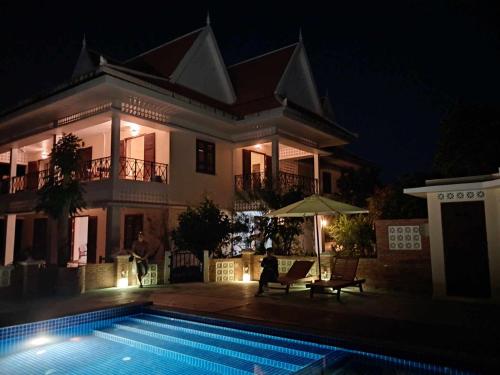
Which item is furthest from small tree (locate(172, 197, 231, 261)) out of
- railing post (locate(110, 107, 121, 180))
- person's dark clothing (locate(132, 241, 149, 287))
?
railing post (locate(110, 107, 121, 180))

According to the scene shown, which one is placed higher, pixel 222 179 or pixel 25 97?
pixel 25 97

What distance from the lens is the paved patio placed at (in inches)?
189

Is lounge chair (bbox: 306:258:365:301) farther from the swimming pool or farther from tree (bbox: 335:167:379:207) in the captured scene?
tree (bbox: 335:167:379:207)

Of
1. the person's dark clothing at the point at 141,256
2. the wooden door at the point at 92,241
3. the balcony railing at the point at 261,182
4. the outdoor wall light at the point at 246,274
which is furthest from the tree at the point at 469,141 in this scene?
the wooden door at the point at 92,241

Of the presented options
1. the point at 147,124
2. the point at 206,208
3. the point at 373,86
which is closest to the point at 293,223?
the point at 206,208

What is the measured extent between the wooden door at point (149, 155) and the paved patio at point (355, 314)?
5.05m

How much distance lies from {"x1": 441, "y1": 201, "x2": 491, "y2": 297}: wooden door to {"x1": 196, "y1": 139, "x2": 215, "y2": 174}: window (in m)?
9.67

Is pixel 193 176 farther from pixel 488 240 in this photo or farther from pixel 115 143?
pixel 488 240

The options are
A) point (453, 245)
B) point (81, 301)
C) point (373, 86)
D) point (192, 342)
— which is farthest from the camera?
point (373, 86)

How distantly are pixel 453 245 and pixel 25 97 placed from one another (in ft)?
48.7

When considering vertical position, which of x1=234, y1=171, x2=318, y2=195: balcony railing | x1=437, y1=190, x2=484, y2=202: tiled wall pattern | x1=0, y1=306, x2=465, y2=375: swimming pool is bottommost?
x1=0, y1=306, x2=465, y2=375: swimming pool

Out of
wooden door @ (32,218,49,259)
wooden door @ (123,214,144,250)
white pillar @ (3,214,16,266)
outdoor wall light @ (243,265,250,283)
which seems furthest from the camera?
wooden door @ (32,218,49,259)

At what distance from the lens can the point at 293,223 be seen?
12.8 m

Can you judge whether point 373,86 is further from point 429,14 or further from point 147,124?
point 147,124
